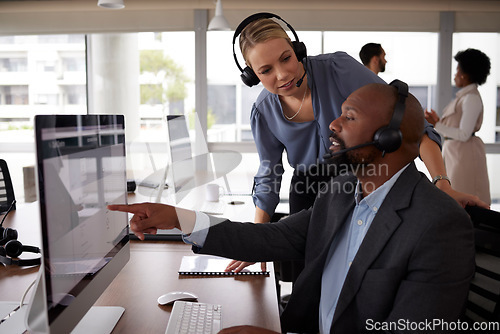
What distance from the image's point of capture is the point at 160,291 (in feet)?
4.19

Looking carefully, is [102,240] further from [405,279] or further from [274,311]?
[405,279]

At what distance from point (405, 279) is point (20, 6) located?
5712 millimetres

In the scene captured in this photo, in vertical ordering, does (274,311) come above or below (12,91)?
below

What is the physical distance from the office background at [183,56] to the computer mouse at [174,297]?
4.16 meters

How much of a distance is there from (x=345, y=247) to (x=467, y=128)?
2.81 meters

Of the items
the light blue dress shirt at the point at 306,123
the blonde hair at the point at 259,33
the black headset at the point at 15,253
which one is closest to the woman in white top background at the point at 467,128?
the light blue dress shirt at the point at 306,123

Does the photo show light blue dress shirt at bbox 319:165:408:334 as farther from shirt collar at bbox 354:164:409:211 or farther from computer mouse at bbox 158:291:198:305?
computer mouse at bbox 158:291:198:305

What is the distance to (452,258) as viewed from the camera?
1001 mm

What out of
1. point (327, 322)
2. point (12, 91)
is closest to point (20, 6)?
point (12, 91)

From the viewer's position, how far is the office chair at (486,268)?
1048 mm

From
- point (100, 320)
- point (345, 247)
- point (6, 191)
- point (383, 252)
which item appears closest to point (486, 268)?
point (383, 252)

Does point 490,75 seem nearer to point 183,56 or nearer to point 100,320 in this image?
point 183,56

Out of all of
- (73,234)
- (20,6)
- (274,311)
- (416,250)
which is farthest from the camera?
(20,6)

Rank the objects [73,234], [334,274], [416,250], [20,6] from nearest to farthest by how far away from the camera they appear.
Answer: [73,234], [416,250], [334,274], [20,6]
